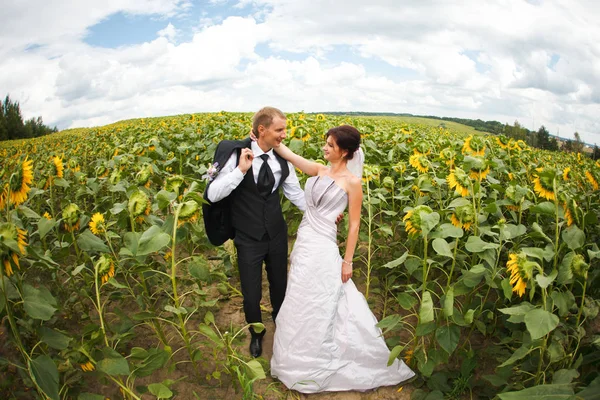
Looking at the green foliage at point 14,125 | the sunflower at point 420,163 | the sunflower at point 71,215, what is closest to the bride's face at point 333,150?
the sunflower at point 420,163

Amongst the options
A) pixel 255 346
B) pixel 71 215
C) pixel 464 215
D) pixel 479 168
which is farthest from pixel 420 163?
pixel 71 215

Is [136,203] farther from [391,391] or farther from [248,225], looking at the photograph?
[391,391]

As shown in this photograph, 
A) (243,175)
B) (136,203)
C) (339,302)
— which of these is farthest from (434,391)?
(136,203)

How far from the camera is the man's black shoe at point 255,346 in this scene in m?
2.91

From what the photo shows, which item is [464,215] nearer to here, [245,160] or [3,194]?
[245,160]

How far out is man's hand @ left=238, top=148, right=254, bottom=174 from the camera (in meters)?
2.50

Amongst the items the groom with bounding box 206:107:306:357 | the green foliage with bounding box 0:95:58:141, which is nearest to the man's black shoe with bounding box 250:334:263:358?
the groom with bounding box 206:107:306:357

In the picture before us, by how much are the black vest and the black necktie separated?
3 centimetres

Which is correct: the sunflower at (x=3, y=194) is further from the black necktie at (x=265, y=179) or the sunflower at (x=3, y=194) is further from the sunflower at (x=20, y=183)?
the black necktie at (x=265, y=179)

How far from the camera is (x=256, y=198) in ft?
8.95

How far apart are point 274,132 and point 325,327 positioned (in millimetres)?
1307

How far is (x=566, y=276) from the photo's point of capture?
2061 mm

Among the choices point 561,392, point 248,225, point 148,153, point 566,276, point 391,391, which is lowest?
point 391,391

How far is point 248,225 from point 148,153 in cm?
243
